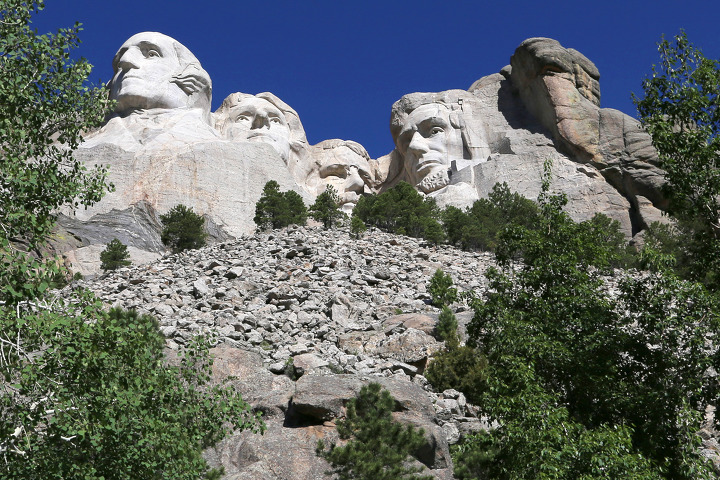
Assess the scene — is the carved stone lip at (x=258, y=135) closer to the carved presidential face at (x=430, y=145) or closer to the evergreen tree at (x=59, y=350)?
the carved presidential face at (x=430, y=145)

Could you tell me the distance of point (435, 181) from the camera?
6281cm

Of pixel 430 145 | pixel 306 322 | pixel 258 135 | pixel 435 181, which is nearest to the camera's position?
pixel 306 322

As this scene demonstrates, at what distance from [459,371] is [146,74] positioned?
44.4 meters

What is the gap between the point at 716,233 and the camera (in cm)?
1430

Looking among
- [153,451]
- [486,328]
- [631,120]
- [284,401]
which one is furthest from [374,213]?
[153,451]

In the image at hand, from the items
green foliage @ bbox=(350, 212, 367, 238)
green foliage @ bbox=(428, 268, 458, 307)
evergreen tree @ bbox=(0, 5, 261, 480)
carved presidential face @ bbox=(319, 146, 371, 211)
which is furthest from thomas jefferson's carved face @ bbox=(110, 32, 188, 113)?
evergreen tree @ bbox=(0, 5, 261, 480)

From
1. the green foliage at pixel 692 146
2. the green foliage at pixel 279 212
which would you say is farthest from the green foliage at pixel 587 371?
the green foliage at pixel 279 212

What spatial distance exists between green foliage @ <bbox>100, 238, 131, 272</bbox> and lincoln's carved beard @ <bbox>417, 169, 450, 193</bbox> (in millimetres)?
27692

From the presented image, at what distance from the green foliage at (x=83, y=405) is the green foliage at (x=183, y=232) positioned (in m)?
31.2

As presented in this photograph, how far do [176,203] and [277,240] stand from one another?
15.1 metres

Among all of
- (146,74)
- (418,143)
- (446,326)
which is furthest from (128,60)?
(446,326)

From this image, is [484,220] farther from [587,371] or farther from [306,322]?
[587,371]

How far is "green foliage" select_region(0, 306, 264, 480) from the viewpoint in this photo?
998 centimetres

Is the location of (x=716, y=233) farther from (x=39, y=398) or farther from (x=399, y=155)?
(x=399, y=155)
